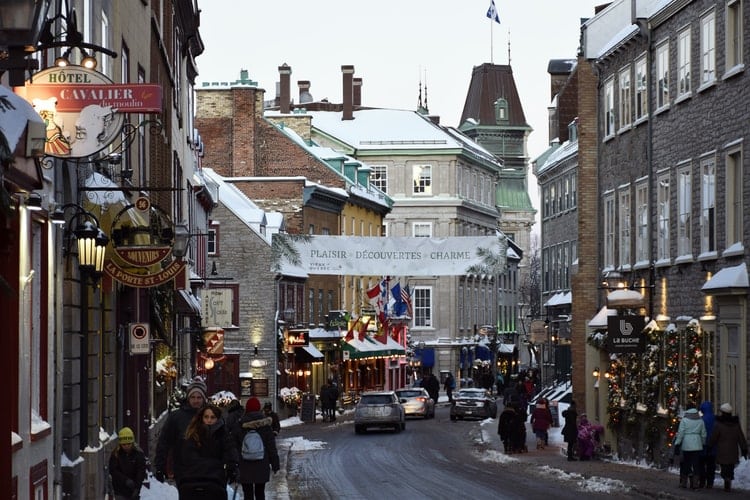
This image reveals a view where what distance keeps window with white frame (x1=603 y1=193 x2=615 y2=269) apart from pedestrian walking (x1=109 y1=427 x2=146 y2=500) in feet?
79.6

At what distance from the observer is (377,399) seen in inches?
2047

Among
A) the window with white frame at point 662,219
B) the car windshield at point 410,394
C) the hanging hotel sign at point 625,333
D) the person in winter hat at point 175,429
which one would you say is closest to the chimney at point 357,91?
the car windshield at point 410,394

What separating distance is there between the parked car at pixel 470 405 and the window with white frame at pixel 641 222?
953 inches

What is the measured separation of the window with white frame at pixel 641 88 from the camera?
37312 millimetres

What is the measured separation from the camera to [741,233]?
2945 centimetres

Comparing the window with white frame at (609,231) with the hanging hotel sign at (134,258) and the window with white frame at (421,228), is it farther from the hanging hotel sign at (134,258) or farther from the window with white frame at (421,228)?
the window with white frame at (421,228)

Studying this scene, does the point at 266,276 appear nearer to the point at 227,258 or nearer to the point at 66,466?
the point at 227,258

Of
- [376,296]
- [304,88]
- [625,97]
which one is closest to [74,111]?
[625,97]

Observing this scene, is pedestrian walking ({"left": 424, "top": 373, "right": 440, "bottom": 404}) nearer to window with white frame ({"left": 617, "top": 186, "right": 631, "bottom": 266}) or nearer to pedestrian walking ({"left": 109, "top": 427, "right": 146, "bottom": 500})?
window with white frame ({"left": 617, "top": 186, "right": 631, "bottom": 266})

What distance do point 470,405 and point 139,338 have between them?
3742 centimetres

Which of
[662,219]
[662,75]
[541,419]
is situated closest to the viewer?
[662,75]

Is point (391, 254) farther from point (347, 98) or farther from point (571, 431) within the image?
point (347, 98)

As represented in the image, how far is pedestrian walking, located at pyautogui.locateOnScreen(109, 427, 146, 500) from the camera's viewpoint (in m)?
18.3

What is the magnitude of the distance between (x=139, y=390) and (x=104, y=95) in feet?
47.0
